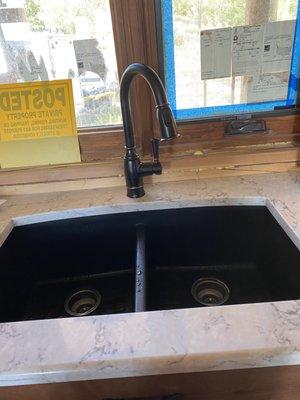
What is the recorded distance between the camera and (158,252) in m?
1.09

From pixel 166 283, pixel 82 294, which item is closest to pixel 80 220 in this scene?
pixel 82 294

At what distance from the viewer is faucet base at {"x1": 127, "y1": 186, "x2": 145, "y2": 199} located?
3.24 ft

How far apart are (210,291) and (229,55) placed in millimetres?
754

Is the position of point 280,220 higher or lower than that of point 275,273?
higher

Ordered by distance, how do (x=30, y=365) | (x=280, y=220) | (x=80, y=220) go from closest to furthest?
1. (x=30, y=365)
2. (x=280, y=220)
3. (x=80, y=220)

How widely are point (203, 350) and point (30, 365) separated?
0.29 metres

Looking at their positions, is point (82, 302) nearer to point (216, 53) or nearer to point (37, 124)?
point (37, 124)

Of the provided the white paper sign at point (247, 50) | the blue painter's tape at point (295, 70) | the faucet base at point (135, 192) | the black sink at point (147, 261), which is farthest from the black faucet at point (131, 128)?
the blue painter's tape at point (295, 70)

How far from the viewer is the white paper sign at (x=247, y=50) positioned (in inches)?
37.2

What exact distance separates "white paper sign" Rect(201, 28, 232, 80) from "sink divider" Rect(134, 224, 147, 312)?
54cm

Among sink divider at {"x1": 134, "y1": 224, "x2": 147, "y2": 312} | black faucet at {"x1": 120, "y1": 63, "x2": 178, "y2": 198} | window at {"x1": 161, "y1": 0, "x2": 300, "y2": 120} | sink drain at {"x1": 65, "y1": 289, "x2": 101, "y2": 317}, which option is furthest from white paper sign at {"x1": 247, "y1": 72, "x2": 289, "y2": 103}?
sink drain at {"x1": 65, "y1": 289, "x2": 101, "y2": 317}

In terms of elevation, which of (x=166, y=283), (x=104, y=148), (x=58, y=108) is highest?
(x=58, y=108)

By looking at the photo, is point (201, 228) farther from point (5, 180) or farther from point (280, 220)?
point (5, 180)

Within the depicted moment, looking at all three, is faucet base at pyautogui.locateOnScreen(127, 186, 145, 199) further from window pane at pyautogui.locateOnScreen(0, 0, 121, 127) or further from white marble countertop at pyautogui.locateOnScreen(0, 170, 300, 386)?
white marble countertop at pyautogui.locateOnScreen(0, 170, 300, 386)
